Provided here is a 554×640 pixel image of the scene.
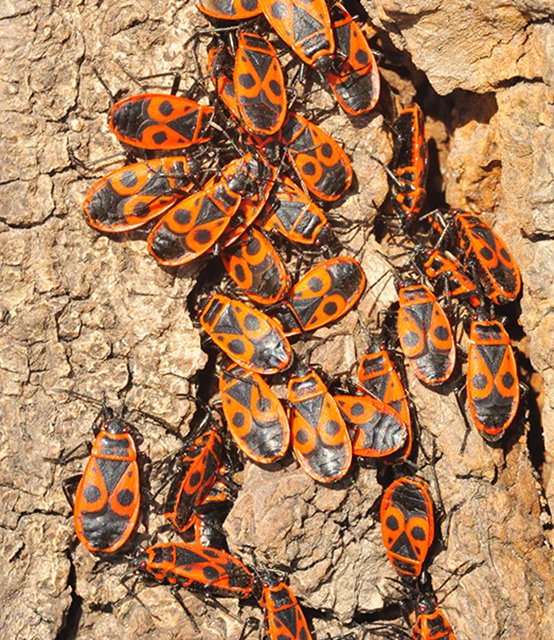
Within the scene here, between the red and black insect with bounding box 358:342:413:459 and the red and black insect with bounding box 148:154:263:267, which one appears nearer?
the red and black insect with bounding box 148:154:263:267

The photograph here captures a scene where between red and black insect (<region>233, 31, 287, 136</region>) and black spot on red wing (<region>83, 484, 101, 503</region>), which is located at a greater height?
red and black insect (<region>233, 31, 287, 136</region>)

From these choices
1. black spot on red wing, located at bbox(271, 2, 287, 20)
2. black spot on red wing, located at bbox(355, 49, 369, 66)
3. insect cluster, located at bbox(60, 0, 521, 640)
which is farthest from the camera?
black spot on red wing, located at bbox(355, 49, 369, 66)

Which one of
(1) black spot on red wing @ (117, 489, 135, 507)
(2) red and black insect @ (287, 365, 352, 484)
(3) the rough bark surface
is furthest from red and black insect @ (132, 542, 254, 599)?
(2) red and black insect @ (287, 365, 352, 484)

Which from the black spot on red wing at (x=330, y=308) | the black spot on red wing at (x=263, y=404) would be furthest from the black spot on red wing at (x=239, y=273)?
the black spot on red wing at (x=263, y=404)

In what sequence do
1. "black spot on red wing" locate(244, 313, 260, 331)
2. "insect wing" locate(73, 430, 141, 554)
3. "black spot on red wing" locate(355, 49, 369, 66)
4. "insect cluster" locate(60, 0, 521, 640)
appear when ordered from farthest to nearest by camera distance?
1. "black spot on red wing" locate(355, 49, 369, 66)
2. "black spot on red wing" locate(244, 313, 260, 331)
3. "insect cluster" locate(60, 0, 521, 640)
4. "insect wing" locate(73, 430, 141, 554)

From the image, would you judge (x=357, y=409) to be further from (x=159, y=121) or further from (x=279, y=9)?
(x=279, y=9)

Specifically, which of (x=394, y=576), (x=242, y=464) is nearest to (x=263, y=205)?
(x=242, y=464)

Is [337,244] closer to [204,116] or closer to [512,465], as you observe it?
[204,116]

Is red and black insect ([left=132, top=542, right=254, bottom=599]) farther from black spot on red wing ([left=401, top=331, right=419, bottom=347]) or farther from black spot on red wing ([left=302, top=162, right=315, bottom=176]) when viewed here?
black spot on red wing ([left=302, top=162, right=315, bottom=176])
